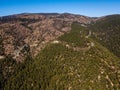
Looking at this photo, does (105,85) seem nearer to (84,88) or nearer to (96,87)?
(96,87)

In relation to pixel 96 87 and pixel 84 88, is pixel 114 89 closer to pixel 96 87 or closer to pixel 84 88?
pixel 96 87

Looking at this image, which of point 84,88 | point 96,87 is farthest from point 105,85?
point 84,88

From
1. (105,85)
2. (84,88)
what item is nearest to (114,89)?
(105,85)

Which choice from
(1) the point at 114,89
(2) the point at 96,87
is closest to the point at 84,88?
(2) the point at 96,87

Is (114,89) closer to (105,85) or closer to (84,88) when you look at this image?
(105,85)
